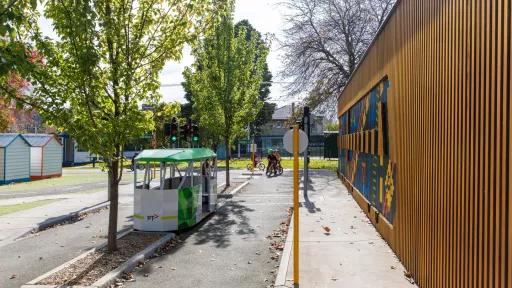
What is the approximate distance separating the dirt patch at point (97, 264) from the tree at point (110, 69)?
0.35 m

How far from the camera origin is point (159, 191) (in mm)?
11086

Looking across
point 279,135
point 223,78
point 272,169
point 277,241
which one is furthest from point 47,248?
point 279,135

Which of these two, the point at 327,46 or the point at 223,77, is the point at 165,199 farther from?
the point at 327,46

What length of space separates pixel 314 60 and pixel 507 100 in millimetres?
33190

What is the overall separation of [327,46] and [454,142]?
32508mm

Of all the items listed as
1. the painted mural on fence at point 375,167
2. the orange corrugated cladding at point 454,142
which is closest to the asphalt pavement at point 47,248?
the orange corrugated cladding at point 454,142

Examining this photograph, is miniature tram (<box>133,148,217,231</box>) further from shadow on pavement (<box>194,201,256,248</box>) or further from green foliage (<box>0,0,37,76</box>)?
green foliage (<box>0,0,37,76</box>)

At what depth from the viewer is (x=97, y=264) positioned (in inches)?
326

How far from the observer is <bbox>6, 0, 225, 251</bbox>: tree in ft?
26.5

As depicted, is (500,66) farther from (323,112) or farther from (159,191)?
(323,112)

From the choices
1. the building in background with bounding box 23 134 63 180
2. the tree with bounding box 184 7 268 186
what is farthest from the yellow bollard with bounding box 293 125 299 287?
the building in background with bounding box 23 134 63 180

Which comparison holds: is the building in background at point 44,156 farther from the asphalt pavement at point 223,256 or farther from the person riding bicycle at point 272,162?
the asphalt pavement at point 223,256

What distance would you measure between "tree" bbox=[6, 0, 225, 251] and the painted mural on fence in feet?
14.4

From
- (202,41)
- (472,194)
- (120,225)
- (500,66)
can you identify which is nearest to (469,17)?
(500,66)
